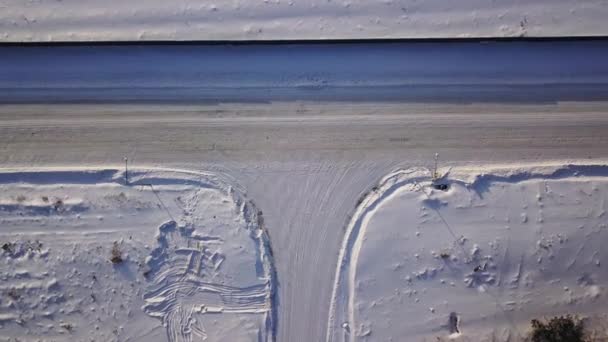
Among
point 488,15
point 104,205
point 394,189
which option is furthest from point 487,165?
point 104,205

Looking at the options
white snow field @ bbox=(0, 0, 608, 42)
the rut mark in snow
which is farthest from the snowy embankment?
white snow field @ bbox=(0, 0, 608, 42)

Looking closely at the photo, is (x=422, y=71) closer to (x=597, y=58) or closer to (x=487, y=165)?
(x=487, y=165)

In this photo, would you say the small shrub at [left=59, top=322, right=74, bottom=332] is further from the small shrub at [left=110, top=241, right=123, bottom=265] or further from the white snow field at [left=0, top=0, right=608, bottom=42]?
the white snow field at [left=0, top=0, right=608, bottom=42]

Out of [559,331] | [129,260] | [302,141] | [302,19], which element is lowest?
[559,331]

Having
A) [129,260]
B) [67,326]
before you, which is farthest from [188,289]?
[67,326]

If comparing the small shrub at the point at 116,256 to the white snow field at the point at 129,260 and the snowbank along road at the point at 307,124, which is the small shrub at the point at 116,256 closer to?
the white snow field at the point at 129,260

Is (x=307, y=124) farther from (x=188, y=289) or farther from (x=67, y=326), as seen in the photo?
(x=67, y=326)
